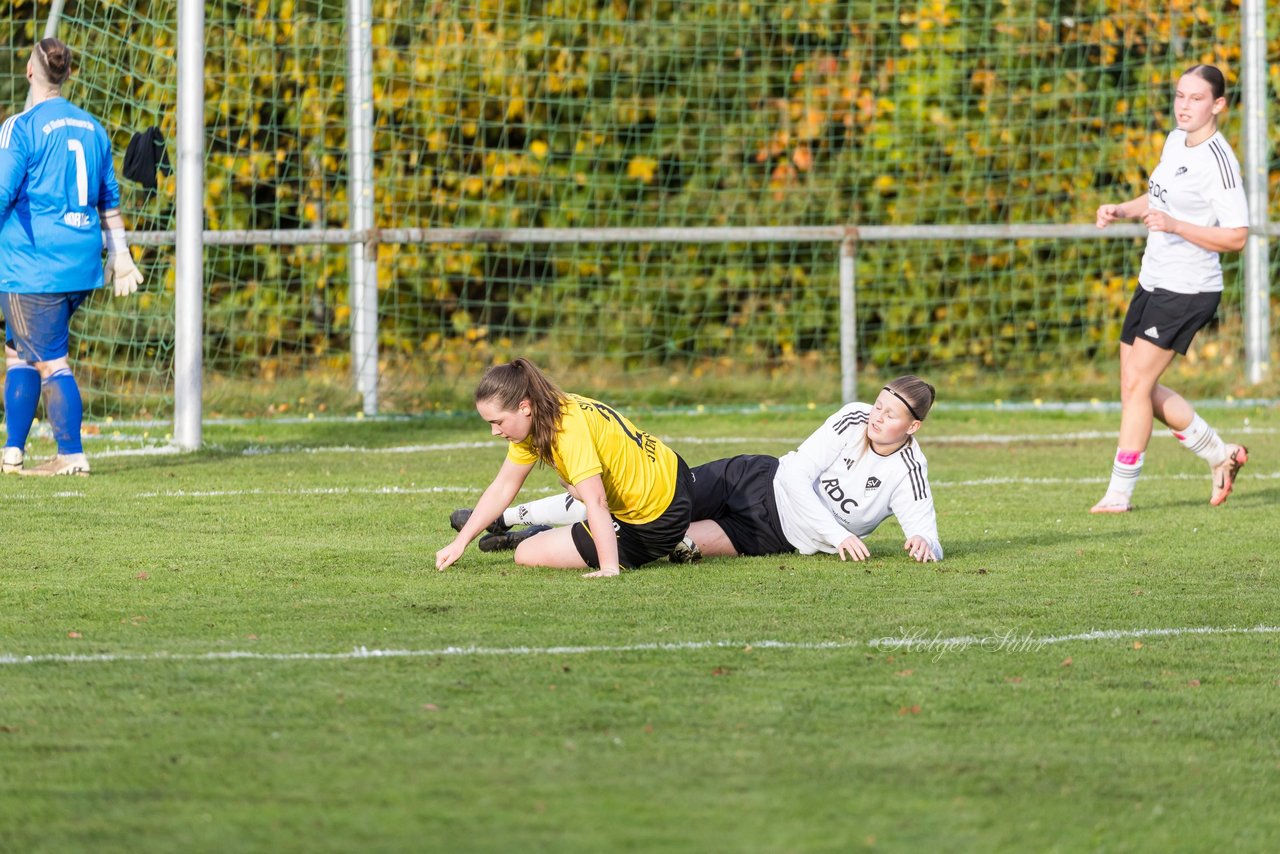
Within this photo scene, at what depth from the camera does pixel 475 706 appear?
13.0 feet

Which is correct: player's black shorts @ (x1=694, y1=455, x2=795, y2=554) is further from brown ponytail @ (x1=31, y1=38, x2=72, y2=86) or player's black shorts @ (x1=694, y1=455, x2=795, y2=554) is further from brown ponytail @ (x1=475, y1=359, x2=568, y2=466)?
brown ponytail @ (x1=31, y1=38, x2=72, y2=86)

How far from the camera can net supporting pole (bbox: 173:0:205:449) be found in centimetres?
988

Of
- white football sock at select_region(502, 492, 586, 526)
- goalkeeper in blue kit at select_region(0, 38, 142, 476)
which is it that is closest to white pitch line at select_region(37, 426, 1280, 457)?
goalkeeper in blue kit at select_region(0, 38, 142, 476)

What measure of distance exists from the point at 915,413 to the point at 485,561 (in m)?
1.61

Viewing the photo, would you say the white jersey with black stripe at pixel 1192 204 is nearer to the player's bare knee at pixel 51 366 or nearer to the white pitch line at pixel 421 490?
the white pitch line at pixel 421 490

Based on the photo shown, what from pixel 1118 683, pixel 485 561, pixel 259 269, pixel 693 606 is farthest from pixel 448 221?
pixel 1118 683

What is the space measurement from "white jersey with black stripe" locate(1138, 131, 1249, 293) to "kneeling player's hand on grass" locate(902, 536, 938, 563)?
7.28 ft

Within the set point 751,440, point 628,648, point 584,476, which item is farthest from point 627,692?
point 751,440

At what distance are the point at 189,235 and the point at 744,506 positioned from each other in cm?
470

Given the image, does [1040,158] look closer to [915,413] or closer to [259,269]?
[259,269]

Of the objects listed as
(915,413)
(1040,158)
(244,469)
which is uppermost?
(1040,158)

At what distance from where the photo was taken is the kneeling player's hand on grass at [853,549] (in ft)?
20.2

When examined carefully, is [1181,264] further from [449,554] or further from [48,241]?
[48,241]

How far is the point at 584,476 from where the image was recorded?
19.1ft
